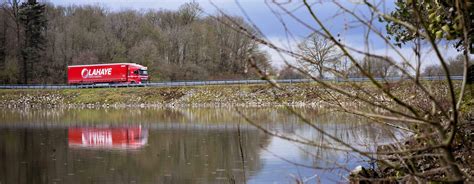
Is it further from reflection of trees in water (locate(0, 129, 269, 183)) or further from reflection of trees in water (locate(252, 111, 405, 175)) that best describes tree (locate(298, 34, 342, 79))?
reflection of trees in water (locate(0, 129, 269, 183))

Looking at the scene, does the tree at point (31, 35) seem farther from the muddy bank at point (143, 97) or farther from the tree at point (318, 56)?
the tree at point (318, 56)

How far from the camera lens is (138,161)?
1594cm

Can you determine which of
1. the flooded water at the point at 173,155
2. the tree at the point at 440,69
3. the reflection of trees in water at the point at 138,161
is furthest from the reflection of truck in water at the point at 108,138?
the tree at the point at 440,69

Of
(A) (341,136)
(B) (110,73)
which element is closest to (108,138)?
(A) (341,136)

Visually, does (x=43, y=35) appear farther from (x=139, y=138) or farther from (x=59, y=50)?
(x=139, y=138)

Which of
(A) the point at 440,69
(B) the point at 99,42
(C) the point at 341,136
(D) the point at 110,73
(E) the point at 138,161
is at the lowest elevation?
(E) the point at 138,161

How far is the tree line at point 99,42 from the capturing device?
7275 centimetres

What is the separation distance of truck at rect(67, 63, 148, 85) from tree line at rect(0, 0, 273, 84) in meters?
9.70

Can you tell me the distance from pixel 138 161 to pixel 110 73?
47.8 meters

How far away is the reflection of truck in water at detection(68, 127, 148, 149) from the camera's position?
2023 cm

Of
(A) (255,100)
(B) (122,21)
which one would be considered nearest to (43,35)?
(B) (122,21)

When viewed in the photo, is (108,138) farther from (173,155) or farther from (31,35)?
(31,35)

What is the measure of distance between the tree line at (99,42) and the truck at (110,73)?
31.8 feet

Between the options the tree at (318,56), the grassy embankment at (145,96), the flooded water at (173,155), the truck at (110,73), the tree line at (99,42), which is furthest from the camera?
the tree line at (99,42)
